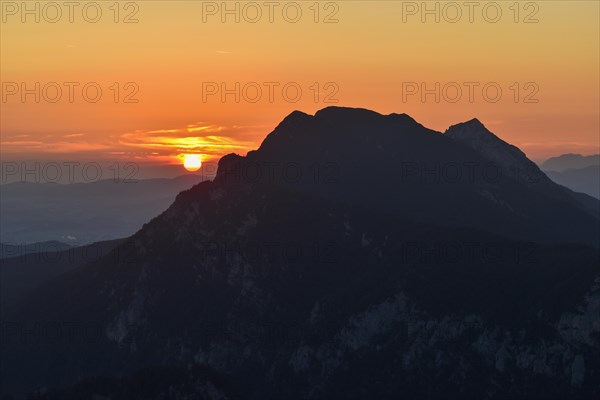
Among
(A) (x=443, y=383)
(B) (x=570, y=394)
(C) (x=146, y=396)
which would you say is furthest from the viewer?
(A) (x=443, y=383)

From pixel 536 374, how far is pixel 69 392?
91.9 m

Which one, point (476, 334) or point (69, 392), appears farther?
point (476, 334)

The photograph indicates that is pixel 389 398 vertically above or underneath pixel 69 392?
underneath

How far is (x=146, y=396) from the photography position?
14375cm

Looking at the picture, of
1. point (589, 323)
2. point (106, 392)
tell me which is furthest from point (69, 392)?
point (589, 323)

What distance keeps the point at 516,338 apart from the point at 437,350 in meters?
17.2

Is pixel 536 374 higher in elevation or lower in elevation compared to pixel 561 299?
lower

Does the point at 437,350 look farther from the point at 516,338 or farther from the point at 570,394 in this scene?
the point at 570,394

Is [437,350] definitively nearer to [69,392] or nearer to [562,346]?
[562,346]

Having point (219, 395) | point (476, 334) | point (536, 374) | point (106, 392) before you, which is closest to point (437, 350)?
point (476, 334)

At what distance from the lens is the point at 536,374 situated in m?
186

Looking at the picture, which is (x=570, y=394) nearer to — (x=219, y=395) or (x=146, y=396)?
(x=219, y=395)

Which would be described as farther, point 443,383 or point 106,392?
point 443,383

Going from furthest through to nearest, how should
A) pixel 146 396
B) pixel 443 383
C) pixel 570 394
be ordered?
pixel 443 383 → pixel 570 394 → pixel 146 396
